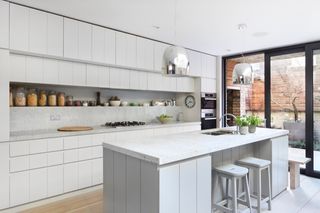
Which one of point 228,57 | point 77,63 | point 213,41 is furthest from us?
point 228,57

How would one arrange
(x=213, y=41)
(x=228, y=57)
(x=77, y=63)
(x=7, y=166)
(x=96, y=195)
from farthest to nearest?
1. (x=228, y=57)
2. (x=213, y=41)
3. (x=77, y=63)
4. (x=96, y=195)
5. (x=7, y=166)

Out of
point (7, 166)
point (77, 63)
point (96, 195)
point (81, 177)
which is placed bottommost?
point (96, 195)

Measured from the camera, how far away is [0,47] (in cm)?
274

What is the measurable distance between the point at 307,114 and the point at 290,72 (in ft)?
3.06

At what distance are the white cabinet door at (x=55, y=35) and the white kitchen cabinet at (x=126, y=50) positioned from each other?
0.96 meters

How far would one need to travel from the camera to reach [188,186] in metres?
2.01

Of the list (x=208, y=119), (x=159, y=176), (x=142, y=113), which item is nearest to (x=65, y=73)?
(x=142, y=113)

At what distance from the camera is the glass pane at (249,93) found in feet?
16.9

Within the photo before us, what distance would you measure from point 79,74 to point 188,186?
2.54 meters

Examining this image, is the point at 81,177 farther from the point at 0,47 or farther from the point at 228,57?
the point at 228,57

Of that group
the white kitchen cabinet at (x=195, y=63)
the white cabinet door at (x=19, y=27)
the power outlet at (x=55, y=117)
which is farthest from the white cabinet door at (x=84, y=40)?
the white kitchen cabinet at (x=195, y=63)

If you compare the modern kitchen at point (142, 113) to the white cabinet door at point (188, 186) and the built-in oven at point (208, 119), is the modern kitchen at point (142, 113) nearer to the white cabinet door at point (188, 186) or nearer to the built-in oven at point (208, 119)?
the white cabinet door at point (188, 186)

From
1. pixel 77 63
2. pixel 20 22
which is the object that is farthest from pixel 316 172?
pixel 20 22

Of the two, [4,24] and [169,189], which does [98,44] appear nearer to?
[4,24]
